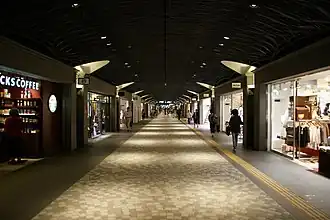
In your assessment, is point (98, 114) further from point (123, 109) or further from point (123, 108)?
point (123, 108)

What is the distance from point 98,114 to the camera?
22.5 metres

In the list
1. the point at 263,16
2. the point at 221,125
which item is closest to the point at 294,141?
the point at 263,16

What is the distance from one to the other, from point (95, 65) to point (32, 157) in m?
6.33

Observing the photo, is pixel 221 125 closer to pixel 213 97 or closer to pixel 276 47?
pixel 213 97

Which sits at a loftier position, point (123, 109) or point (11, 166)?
point (123, 109)

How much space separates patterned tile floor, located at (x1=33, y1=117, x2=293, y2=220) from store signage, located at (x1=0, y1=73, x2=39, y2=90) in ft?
9.57

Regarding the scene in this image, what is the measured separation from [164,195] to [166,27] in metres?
5.64

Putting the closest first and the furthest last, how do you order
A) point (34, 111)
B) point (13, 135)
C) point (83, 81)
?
point (13, 135) → point (34, 111) → point (83, 81)

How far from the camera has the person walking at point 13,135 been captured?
10711 mm

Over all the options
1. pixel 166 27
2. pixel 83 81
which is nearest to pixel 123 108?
pixel 83 81

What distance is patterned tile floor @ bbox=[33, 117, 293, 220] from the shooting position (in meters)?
5.76

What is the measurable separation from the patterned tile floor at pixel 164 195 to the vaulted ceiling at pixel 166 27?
3280mm

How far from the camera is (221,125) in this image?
26781mm

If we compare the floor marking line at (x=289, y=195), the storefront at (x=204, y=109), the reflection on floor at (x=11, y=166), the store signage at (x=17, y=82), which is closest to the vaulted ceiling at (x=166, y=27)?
the store signage at (x=17, y=82)
